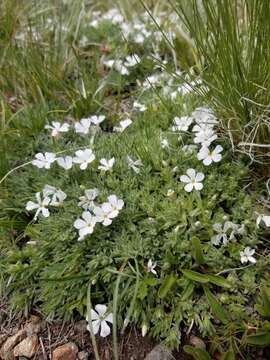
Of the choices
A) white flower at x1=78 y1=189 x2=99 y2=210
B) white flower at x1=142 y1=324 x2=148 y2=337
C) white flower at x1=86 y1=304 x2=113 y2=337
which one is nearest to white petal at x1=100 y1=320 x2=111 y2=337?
white flower at x1=86 y1=304 x2=113 y2=337

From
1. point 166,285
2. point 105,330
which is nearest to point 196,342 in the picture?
point 166,285

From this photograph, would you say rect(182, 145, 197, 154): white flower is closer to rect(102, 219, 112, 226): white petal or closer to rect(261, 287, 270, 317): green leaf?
rect(102, 219, 112, 226): white petal

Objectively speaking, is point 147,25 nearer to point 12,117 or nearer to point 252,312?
point 12,117

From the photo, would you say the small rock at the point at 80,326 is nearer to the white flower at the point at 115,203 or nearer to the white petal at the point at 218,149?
the white flower at the point at 115,203

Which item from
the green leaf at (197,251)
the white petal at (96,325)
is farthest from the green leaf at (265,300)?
the white petal at (96,325)

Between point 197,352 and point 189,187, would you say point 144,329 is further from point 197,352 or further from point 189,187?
point 189,187

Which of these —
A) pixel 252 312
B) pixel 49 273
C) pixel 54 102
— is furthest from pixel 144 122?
pixel 252 312

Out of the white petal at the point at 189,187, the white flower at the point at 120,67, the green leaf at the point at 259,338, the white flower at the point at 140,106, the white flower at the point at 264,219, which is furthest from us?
the white flower at the point at 120,67
